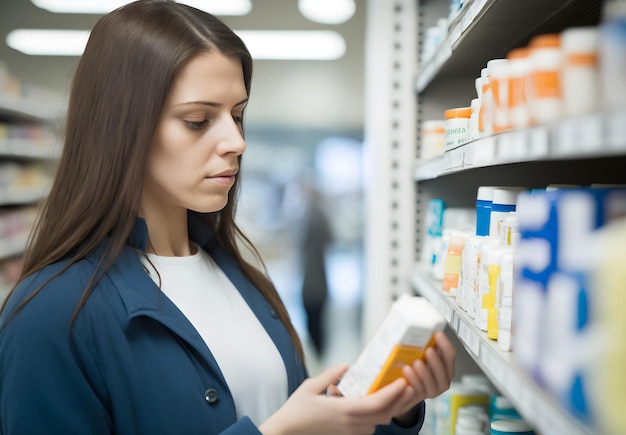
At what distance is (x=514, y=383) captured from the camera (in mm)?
879

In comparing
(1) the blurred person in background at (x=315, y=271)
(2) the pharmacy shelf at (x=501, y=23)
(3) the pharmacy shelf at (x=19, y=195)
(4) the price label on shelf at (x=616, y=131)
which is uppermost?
(2) the pharmacy shelf at (x=501, y=23)

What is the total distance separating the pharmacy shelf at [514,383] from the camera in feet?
2.34

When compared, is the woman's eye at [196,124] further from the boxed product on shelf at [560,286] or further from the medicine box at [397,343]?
the boxed product on shelf at [560,286]

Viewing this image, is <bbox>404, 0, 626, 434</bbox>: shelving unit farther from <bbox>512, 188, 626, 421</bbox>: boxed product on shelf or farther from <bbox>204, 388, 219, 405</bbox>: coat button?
<bbox>204, 388, 219, 405</bbox>: coat button

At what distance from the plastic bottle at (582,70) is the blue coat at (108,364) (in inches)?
31.0

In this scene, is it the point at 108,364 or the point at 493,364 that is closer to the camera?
the point at 493,364

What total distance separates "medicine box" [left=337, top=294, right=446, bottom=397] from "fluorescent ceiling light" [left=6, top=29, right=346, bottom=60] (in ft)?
26.6

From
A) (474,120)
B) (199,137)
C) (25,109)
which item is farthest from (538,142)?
(25,109)

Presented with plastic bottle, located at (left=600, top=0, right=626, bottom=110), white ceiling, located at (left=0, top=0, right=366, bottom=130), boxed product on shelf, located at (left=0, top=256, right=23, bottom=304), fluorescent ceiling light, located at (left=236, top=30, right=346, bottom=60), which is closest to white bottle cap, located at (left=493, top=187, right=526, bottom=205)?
plastic bottle, located at (left=600, top=0, right=626, bottom=110)

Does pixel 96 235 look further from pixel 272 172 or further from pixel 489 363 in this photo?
pixel 272 172

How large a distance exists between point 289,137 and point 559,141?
1117 centimetres

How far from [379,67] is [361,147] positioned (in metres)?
9.45

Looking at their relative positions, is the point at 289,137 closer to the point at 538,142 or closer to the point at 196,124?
the point at 196,124

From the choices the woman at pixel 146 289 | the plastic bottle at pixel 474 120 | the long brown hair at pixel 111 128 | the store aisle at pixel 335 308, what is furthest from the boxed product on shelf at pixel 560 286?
the store aisle at pixel 335 308
